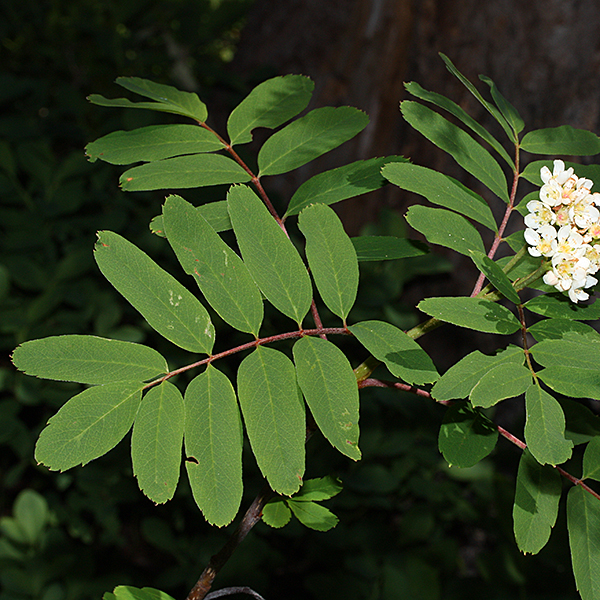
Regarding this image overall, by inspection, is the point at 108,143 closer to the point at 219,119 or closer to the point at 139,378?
the point at 139,378

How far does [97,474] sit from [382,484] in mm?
722

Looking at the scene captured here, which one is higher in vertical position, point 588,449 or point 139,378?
point 139,378

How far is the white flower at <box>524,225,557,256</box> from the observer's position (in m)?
0.56

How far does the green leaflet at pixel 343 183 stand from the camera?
0.67m

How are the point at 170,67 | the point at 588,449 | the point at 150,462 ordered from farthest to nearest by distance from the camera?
the point at 170,67 → the point at 588,449 → the point at 150,462

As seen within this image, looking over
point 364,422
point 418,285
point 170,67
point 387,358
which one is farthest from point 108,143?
point 170,67

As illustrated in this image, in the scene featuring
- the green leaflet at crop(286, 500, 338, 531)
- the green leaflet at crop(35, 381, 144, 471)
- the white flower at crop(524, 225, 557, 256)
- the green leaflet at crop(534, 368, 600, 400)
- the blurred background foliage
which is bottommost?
the blurred background foliage

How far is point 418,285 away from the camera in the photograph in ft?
6.51

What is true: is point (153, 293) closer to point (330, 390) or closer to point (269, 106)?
point (330, 390)

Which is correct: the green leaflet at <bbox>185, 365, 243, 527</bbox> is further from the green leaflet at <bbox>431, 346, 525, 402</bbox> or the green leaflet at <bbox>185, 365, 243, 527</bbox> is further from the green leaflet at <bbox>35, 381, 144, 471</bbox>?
the green leaflet at <bbox>431, 346, 525, 402</bbox>

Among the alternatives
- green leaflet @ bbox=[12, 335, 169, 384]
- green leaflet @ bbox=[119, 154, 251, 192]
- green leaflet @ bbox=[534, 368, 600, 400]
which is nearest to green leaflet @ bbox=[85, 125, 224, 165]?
green leaflet @ bbox=[119, 154, 251, 192]

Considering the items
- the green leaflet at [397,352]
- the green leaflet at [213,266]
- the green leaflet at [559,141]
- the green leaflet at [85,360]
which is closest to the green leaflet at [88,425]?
the green leaflet at [85,360]

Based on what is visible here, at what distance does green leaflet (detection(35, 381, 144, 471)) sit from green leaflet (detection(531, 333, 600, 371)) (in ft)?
1.28

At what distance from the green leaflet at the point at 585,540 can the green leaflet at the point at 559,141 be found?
0.41m
